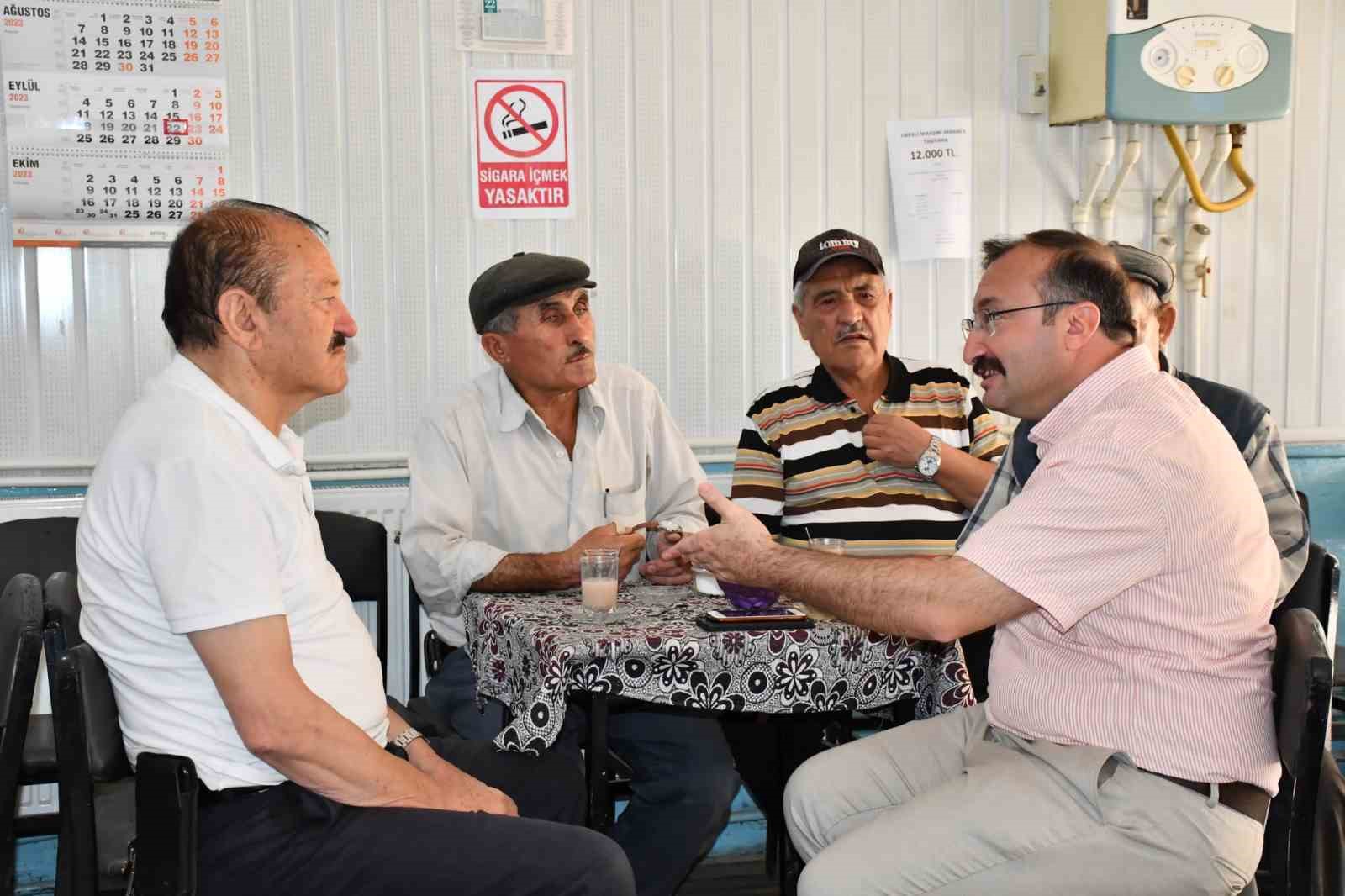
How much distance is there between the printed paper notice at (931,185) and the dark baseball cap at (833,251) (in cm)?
53

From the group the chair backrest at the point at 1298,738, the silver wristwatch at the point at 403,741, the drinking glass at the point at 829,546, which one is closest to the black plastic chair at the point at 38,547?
the silver wristwatch at the point at 403,741

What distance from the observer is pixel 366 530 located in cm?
300

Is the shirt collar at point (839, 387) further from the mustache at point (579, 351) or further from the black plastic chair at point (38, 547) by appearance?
the black plastic chair at point (38, 547)

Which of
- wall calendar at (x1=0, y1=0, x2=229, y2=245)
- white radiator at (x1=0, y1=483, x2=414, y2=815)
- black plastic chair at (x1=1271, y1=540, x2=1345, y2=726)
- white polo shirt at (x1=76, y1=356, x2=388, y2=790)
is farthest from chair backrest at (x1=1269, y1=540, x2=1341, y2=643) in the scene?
wall calendar at (x1=0, y1=0, x2=229, y2=245)

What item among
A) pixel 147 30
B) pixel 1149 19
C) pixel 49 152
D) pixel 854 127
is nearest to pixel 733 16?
pixel 854 127

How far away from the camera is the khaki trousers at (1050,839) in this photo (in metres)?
1.71

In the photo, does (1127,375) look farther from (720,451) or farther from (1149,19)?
(1149,19)

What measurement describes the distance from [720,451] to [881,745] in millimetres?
1469

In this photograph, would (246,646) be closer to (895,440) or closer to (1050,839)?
(1050,839)

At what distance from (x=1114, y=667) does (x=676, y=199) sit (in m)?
1.98

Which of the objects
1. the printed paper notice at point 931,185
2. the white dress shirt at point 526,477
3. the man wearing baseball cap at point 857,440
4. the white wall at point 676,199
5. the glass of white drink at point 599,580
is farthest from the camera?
the printed paper notice at point 931,185

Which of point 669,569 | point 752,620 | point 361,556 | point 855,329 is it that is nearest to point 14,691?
point 752,620

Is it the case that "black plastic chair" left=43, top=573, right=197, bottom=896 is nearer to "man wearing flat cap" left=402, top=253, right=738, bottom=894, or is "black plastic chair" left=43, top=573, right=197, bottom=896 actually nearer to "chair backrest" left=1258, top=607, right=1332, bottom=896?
"man wearing flat cap" left=402, top=253, right=738, bottom=894

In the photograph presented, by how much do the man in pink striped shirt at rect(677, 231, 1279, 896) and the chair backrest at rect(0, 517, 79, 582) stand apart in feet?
6.29
